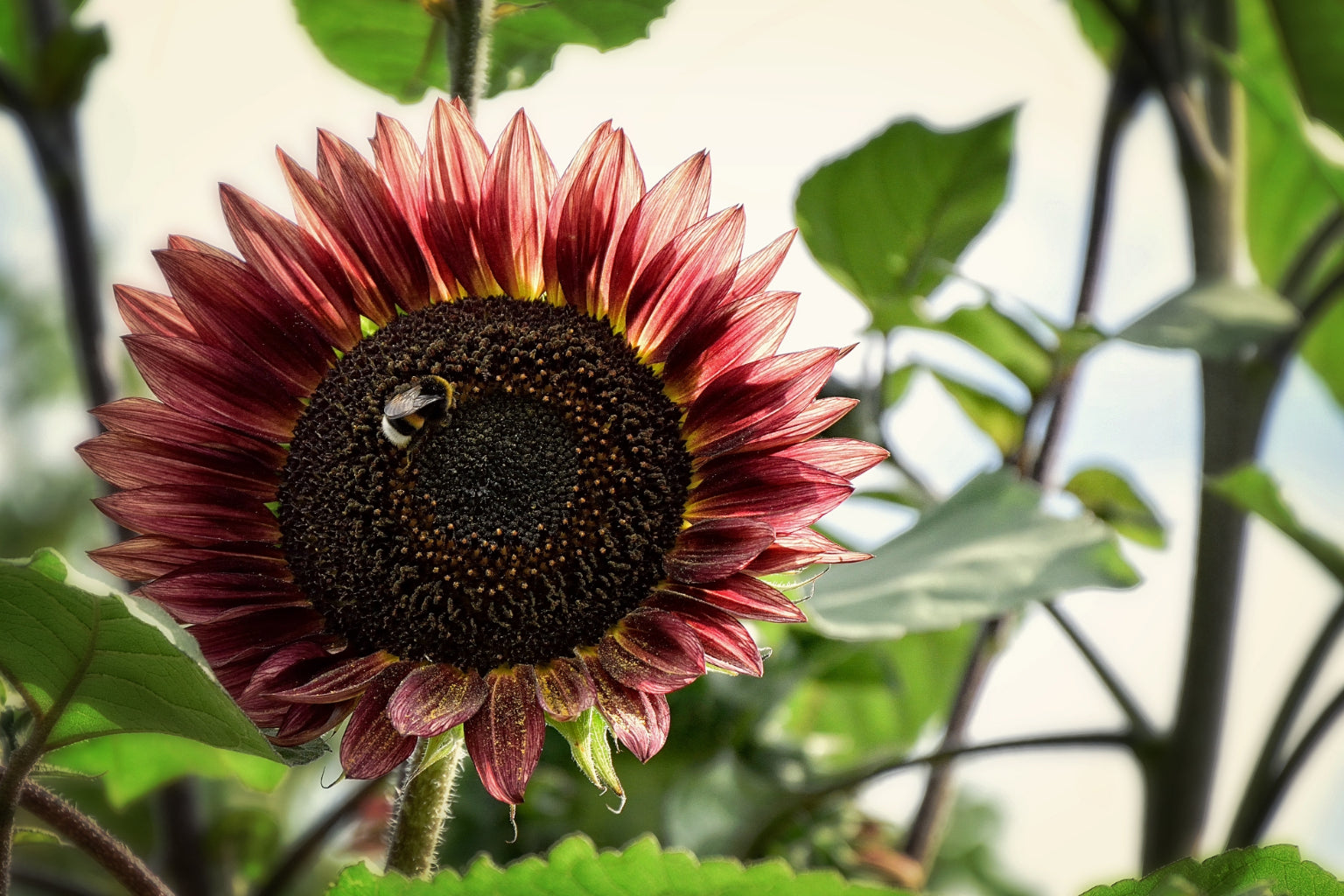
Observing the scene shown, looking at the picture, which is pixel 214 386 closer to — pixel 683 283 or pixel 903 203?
pixel 683 283

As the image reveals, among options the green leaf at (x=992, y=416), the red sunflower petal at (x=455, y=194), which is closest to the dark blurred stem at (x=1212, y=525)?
the green leaf at (x=992, y=416)

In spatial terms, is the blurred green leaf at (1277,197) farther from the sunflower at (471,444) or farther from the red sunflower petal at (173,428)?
the red sunflower petal at (173,428)

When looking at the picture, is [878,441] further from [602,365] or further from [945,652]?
[945,652]

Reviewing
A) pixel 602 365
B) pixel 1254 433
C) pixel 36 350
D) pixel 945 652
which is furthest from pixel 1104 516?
A: pixel 36 350

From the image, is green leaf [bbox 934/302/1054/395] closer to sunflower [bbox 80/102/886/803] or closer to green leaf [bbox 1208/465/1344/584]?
green leaf [bbox 1208/465/1344/584]

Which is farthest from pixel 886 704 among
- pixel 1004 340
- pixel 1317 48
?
pixel 1317 48

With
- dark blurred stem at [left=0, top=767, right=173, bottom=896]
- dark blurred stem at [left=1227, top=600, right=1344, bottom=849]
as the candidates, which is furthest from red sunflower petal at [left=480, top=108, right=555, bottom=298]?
dark blurred stem at [left=1227, top=600, right=1344, bottom=849]
